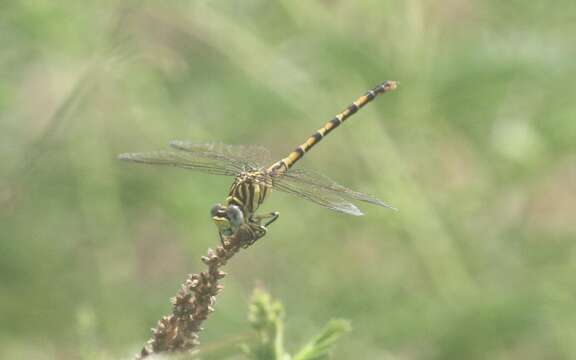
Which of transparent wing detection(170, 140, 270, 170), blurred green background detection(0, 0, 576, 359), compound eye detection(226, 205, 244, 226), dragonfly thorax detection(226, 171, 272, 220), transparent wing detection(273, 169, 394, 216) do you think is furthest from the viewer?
blurred green background detection(0, 0, 576, 359)

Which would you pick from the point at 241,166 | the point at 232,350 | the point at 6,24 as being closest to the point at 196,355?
the point at 232,350

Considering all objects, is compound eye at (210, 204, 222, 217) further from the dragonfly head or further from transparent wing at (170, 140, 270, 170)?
transparent wing at (170, 140, 270, 170)

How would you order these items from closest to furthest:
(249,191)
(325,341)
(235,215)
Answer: (325,341), (235,215), (249,191)

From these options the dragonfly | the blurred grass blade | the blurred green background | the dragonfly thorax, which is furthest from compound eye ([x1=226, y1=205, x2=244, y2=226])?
the blurred green background

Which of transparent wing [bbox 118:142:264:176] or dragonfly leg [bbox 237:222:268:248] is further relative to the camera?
transparent wing [bbox 118:142:264:176]

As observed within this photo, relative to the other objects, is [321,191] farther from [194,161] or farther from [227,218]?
[194,161]

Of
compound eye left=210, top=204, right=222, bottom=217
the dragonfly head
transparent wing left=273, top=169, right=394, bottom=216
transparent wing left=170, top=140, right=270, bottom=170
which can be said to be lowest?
the dragonfly head

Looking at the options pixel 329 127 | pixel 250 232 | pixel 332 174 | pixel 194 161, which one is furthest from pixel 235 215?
pixel 332 174

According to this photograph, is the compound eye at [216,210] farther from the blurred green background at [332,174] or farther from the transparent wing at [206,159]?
the blurred green background at [332,174]

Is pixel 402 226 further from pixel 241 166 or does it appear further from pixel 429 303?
pixel 241 166

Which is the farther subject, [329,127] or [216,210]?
[329,127]
